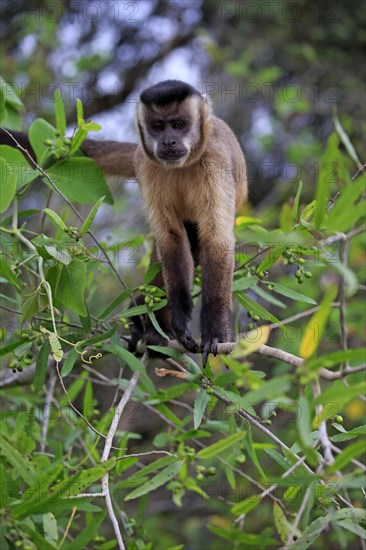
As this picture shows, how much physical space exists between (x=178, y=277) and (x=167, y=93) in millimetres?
1151

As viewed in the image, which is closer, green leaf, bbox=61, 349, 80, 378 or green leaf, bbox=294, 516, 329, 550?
green leaf, bbox=294, 516, 329, 550

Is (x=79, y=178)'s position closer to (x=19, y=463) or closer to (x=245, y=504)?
(x=19, y=463)

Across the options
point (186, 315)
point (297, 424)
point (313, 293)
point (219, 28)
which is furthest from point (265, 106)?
point (297, 424)

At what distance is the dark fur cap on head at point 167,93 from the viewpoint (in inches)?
171

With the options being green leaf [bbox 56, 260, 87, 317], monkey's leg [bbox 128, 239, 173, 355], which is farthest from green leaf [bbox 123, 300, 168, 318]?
monkey's leg [bbox 128, 239, 173, 355]

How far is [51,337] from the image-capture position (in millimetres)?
2805

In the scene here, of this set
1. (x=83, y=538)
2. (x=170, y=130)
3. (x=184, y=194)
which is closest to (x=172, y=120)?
(x=170, y=130)

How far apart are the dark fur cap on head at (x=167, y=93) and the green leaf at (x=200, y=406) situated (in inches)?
79.2

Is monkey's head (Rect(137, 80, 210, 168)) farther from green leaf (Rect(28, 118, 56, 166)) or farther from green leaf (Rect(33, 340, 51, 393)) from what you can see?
green leaf (Rect(33, 340, 51, 393))

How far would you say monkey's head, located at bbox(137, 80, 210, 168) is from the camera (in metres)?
4.30

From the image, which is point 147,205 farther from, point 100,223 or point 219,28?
point 219,28

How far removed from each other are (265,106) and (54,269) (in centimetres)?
748

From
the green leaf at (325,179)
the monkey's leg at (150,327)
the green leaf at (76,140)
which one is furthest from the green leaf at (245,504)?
the green leaf at (76,140)

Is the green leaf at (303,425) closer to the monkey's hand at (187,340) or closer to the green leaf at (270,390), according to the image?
the green leaf at (270,390)
